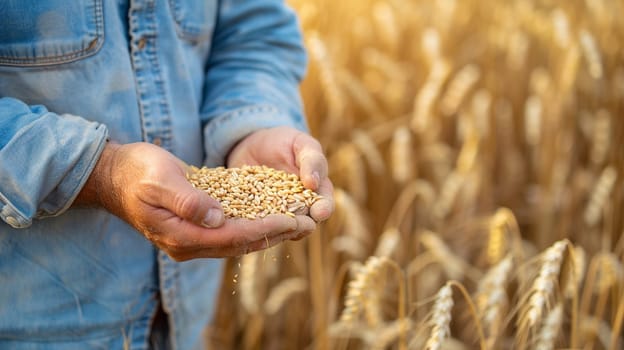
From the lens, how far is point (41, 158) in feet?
2.35

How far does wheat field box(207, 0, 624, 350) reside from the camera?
1.42 m

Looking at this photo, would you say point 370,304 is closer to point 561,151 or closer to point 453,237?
point 453,237

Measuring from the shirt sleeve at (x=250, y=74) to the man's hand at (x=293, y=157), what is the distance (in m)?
0.02

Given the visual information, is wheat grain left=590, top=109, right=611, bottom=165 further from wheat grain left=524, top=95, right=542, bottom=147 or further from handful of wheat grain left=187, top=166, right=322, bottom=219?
handful of wheat grain left=187, top=166, right=322, bottom=219

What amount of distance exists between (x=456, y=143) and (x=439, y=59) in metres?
0.40

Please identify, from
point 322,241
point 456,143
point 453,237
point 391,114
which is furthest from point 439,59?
point 322,241

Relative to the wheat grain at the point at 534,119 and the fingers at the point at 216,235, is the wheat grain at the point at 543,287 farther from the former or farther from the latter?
the wheat grain at the point at 534,119

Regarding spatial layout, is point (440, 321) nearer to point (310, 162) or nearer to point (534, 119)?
point (310, 162)

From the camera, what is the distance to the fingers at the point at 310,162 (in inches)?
32.1

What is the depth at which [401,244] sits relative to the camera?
1.70 meters

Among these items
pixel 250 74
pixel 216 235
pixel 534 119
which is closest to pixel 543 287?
pixel 216 235

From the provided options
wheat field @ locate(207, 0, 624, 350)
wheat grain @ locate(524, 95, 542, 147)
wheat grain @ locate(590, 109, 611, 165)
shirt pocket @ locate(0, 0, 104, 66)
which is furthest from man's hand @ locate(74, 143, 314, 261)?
wheat grain @ locate(590, 109, 611, 165)

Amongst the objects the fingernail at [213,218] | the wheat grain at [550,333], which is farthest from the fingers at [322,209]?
the wheat grain at [550,333]

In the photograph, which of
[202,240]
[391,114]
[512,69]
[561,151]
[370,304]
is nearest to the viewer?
[202,240]
